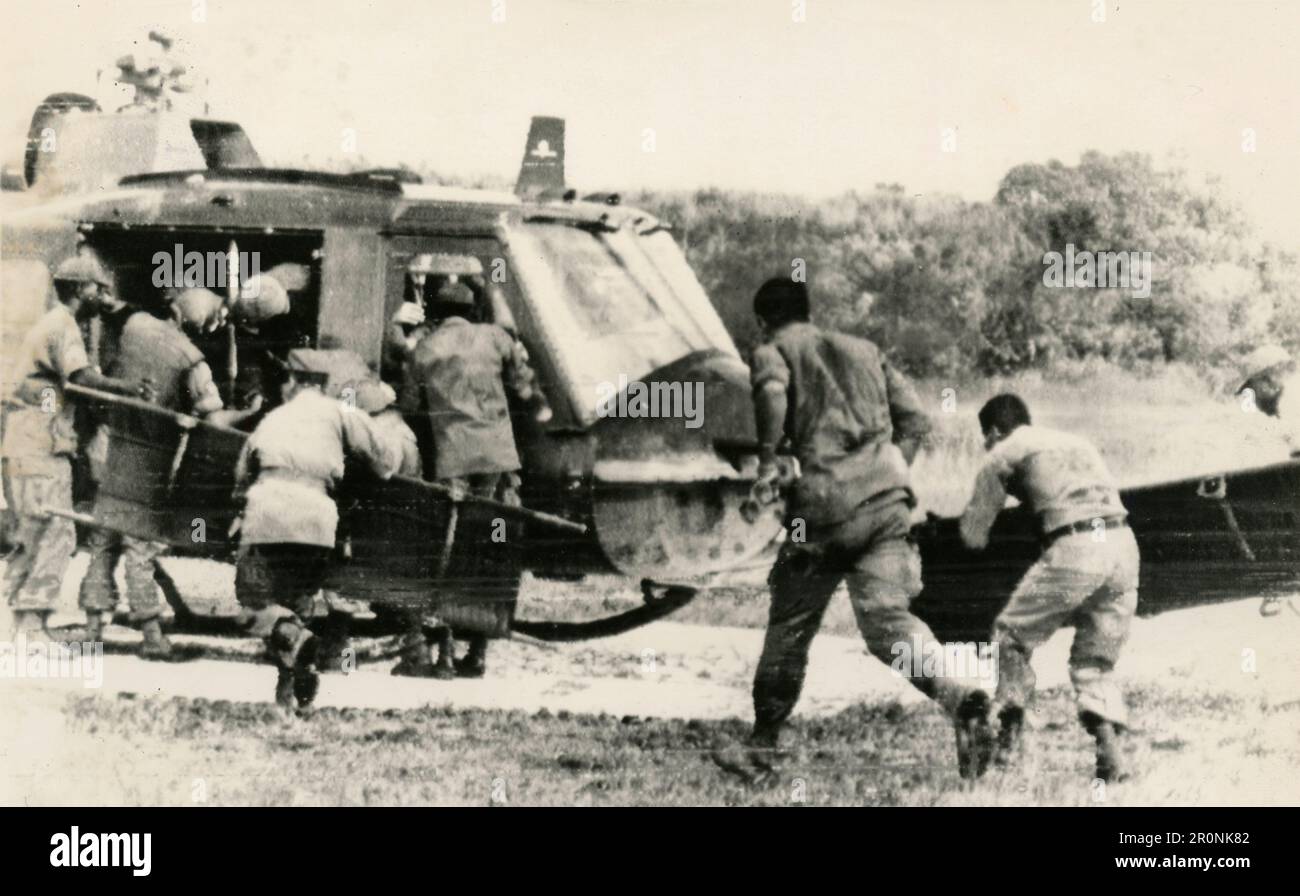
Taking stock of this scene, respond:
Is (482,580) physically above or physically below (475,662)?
above

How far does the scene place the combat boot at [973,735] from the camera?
6.11 meters

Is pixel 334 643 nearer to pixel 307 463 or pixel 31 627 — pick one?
pixel 307 463

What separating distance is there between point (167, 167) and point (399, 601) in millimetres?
1952

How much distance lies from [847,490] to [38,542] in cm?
315

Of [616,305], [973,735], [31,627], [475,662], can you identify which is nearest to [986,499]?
[973,735]

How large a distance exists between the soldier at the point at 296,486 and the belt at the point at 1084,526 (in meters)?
2.50

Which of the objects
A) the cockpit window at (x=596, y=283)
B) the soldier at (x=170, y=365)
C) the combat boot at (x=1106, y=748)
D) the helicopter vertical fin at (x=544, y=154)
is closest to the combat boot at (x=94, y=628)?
the soldier at (x=170, y=365)

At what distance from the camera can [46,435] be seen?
6410 mm

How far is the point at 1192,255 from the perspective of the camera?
6.56 meters

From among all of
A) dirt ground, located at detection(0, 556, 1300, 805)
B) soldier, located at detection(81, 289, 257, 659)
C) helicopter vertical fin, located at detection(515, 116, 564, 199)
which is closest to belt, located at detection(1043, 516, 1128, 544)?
dirt ground, located at detection(0, 556, 1300, 805)

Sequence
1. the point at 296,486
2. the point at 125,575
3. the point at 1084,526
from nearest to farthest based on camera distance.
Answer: the point at 296,486 → the point at 1084,526 → the point at 125,575

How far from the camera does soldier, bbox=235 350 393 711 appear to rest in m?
6.15

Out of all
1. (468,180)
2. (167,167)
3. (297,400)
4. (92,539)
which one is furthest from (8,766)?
(468,180)

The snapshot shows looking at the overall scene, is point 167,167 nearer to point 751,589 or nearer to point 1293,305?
point 751,589
